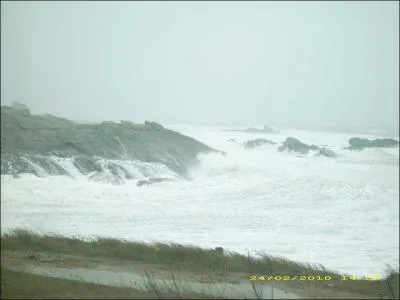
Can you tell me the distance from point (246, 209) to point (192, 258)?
217 inches

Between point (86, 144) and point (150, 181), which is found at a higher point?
point (86, 144)

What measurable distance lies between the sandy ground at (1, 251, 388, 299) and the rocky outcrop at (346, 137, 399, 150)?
19.5m

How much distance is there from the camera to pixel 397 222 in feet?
39.8

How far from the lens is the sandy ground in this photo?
5.85 m

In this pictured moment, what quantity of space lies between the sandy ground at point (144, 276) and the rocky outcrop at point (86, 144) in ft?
36.2

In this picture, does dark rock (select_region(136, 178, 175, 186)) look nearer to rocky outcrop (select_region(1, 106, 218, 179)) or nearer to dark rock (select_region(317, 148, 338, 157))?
→ rocky outcrop (select_region(1, 106, 218, 179))

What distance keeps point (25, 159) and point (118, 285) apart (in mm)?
14177

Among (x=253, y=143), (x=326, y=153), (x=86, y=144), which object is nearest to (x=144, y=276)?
(x=86, y=144)

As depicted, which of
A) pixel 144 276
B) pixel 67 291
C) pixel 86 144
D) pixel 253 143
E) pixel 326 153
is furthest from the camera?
pixel 253 143

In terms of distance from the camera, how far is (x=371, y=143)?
24016 mm

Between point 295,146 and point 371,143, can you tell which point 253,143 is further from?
point 371,143

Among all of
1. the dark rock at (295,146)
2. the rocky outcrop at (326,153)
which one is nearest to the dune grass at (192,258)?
the rocky outcrop at (326,153)
